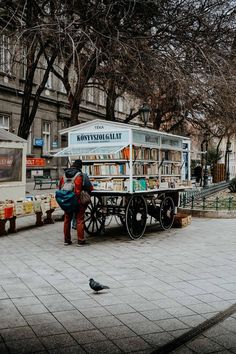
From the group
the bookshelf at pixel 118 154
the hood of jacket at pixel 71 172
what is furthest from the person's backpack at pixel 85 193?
the bookshelf at pixel 118 154

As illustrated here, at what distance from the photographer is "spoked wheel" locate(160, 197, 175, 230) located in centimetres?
1230

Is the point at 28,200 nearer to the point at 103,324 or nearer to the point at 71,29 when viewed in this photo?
the point at 71,29

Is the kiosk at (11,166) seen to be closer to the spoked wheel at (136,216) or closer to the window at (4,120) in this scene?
the spoked wheel at (136,216)

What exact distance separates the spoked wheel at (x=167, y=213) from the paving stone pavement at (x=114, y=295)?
180 cm

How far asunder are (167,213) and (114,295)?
21.6ft

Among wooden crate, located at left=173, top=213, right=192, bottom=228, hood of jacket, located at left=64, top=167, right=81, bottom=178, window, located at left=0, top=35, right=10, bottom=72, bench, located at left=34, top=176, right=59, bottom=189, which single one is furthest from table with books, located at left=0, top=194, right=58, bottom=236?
bench, located at left=34, top=176, right=59, bottom=189

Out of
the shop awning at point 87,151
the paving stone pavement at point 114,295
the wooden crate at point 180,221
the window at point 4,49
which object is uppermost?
the window at point 4,49

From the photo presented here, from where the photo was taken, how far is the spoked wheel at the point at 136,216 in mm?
10594

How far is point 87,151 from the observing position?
35.6 ft

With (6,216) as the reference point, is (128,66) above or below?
above

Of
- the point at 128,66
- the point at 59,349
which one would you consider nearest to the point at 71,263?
the point at 59,349

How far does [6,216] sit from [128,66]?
4.75 m

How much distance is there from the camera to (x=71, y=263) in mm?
7980

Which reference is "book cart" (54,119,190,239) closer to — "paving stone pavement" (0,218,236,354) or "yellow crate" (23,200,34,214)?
"paving stone pavement" (0,218,236,354)
